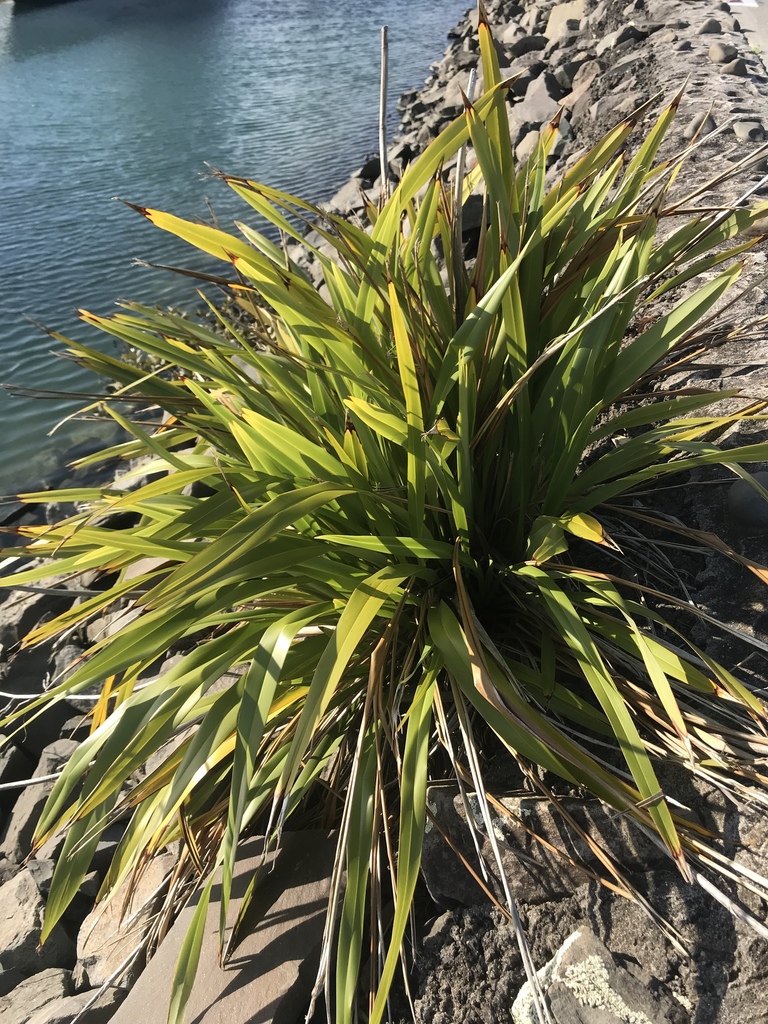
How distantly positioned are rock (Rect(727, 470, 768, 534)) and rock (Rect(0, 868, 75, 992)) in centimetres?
189

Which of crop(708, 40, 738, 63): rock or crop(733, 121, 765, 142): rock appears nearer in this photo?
crop(733, 121, 765, 142): rock

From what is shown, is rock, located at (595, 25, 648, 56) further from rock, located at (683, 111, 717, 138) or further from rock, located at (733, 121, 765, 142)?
rock, located at (733, 121, 765, 142)

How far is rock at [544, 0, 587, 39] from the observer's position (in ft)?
23.6

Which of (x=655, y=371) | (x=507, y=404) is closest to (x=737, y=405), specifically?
(x=655, y=371)

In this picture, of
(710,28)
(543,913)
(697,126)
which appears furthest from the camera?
(710,28)

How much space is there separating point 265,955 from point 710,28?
17.6 feet

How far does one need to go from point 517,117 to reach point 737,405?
14.8ft

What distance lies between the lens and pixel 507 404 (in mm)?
1383

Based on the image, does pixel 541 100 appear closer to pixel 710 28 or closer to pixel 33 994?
pixel 710 28

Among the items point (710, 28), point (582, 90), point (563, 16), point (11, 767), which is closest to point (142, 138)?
point (563, 16)

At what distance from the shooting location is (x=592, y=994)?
1.09m

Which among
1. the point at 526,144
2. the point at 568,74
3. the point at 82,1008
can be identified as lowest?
the point at 82,1008

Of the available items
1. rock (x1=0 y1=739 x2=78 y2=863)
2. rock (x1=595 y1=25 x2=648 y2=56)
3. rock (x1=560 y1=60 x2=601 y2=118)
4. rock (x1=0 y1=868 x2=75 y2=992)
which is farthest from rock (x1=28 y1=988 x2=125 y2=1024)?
rock (x1=595 y1=25 x2=648 y2=56)

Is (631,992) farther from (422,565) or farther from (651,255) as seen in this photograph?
(651,255)
